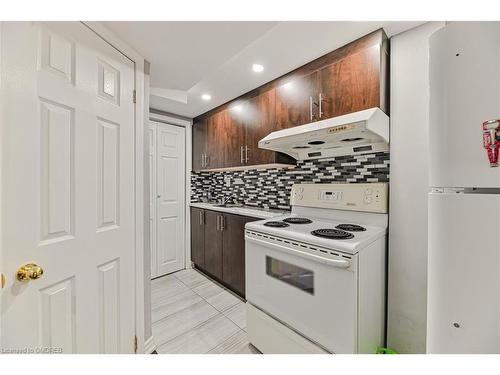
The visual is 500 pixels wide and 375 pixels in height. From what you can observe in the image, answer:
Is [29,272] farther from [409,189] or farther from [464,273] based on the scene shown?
[409,189]

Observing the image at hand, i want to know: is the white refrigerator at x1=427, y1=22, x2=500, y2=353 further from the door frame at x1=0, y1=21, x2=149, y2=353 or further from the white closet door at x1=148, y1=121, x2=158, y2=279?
the white closet door at x1=148, y1=121, x2=158, y2=279

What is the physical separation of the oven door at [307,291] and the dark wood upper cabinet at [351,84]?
3.26 feet

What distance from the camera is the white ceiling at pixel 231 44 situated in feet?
3.77

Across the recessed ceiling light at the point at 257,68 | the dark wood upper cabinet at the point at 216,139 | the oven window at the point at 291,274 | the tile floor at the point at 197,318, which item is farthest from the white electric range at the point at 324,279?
the dark wood upper cabinet at the point at 216,139

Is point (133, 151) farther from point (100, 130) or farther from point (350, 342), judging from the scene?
point (350, 342)

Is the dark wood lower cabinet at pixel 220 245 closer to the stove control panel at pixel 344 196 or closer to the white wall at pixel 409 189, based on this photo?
the stove control panel at pixel 344 196

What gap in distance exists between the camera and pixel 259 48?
4.90 ft

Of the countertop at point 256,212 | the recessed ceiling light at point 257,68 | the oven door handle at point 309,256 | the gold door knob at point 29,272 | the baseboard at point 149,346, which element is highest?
the recessed ceiling light at point 257,68

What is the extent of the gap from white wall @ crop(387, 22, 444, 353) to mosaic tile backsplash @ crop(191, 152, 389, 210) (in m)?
0.19

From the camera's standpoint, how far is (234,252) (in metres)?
2.23

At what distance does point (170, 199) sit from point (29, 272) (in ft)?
6.92

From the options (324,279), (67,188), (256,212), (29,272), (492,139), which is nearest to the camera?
(492,139)

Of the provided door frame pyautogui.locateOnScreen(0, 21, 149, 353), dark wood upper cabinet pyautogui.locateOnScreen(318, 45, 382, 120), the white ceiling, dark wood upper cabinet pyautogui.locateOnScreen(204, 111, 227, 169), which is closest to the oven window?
door frame pyautogui.locateOnScreen(0, 21, 149, 353)

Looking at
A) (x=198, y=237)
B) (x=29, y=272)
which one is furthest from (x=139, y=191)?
(x=198, y=237)
